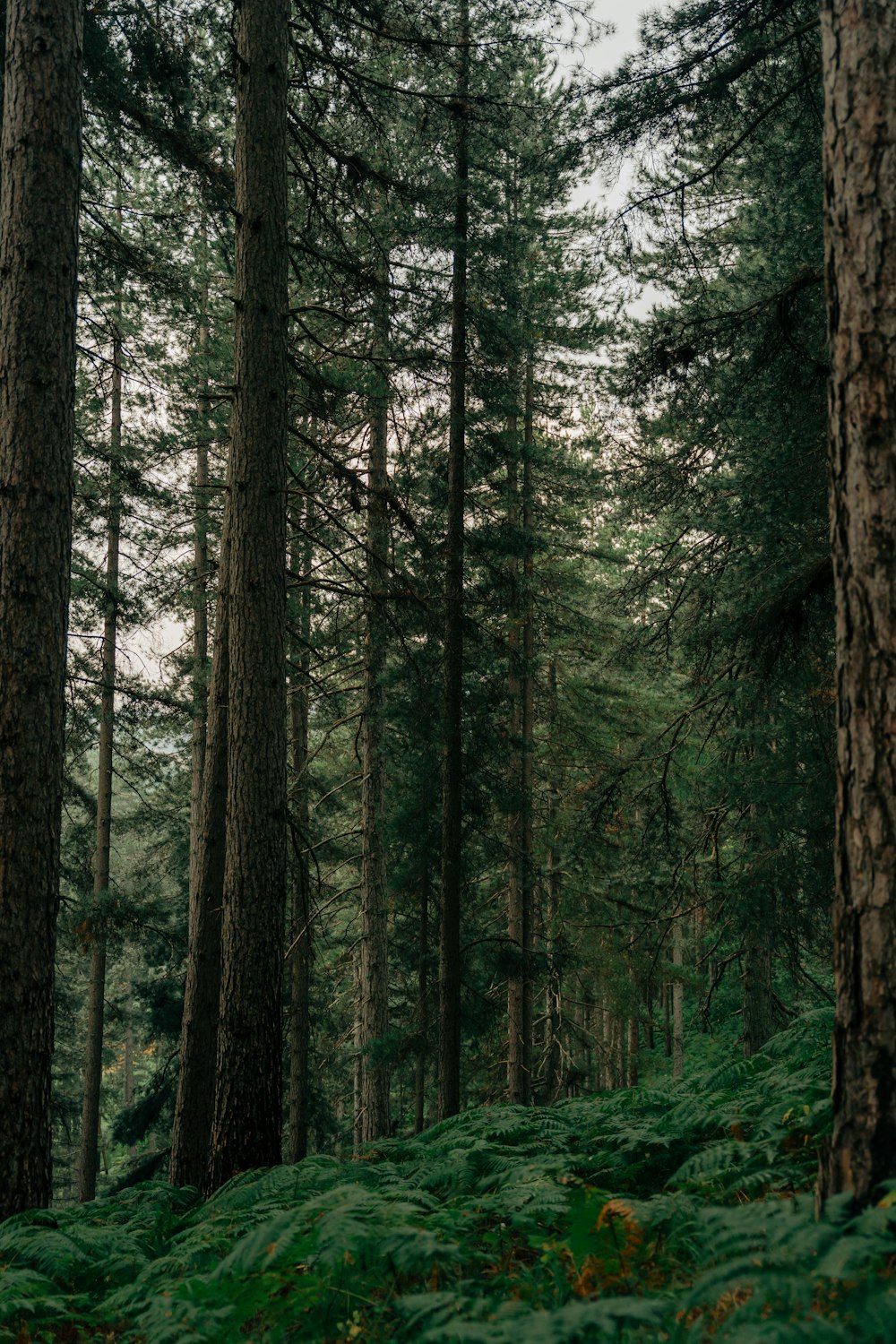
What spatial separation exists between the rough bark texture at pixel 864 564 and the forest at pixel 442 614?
0.01 meters

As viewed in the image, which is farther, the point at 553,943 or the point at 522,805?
the point at 553,943

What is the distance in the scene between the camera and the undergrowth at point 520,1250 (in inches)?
85.2

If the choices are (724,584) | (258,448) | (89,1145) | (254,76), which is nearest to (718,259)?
(724,584)

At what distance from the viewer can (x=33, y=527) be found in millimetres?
5578

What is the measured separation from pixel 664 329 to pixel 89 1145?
16464mm

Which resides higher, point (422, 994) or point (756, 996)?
point (756, 996)

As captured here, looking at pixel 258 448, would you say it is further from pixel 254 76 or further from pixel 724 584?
pixel 724 584

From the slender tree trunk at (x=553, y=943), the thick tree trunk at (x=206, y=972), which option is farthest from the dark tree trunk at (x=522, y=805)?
the thick tree trunk at (x=206, y=972)

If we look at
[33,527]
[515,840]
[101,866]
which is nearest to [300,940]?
[515,840]

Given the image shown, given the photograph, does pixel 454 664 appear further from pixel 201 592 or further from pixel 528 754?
pixel 528 754

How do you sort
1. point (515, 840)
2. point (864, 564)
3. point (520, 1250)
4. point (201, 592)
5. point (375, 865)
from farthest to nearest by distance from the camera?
A: point (515, 840) → point (201, 592) → point (375, 865) → point (520, 1250) → point (864, 564)

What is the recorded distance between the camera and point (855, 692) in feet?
9.35

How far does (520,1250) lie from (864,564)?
2.74m

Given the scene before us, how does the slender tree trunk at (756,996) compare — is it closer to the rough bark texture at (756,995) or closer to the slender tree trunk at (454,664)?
the rough bark texture at (756,995)
